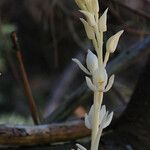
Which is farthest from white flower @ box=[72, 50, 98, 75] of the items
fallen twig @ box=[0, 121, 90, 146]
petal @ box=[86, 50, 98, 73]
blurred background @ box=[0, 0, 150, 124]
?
blurred background @ box=[0, 0, 150, 124]

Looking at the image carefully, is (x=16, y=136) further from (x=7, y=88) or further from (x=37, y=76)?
(x=37, y=76)

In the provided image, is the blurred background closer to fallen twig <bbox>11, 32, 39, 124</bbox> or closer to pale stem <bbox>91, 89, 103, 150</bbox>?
fallen twig <bbox>11, 32, 39, 124</bbox>

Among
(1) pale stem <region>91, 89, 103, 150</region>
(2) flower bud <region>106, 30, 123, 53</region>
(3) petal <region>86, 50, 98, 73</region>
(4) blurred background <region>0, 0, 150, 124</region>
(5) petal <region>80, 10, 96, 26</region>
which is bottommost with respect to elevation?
(4) blurred background <region>0, 0, 150, 124</region>

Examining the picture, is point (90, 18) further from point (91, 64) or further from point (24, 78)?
point (24, 78)

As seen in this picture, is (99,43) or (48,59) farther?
(48,59)

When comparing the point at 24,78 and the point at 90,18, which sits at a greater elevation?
the point at 90,18

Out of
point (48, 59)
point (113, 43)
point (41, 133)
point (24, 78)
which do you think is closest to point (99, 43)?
point (113, 43)

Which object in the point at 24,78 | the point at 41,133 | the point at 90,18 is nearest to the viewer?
the point at 90,18

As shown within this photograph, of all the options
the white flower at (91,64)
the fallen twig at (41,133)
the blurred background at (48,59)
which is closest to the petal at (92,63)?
the white flower at (91,64)

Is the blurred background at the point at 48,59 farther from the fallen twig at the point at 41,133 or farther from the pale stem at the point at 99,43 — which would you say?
the pale stem at the point at 99,43
